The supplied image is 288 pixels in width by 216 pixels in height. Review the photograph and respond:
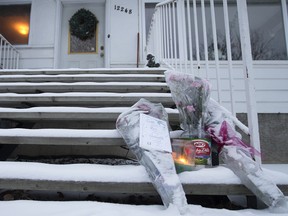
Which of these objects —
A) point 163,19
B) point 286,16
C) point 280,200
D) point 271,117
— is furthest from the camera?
point 286,16

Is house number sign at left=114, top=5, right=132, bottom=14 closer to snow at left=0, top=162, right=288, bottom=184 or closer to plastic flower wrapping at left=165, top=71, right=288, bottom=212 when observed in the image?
plastic flower wrapping at left=165, top=71, right=288, bottom=212

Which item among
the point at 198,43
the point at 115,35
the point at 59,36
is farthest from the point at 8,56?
the point at 198,43

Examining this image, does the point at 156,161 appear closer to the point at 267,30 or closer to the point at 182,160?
the point at 182,160

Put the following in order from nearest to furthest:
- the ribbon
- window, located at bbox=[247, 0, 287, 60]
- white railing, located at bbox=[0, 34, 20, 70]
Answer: the ribbon < window, located at bbox=[247, 0, 287, 60] < white railing, located at bbox=[0, 34, 20, 70]

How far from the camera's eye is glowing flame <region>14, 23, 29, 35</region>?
4.28m

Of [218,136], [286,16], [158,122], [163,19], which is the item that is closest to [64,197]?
[158,122]

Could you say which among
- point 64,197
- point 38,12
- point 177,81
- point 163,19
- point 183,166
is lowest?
point 64,197

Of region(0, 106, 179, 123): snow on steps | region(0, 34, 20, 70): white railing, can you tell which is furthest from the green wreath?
region(0, 106, 179, 123): snow on steps

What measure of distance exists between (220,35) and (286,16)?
109cm

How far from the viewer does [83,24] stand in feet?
13.9

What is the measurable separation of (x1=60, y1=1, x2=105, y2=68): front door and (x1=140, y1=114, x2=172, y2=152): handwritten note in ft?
11.6

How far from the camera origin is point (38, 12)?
4.27 metres

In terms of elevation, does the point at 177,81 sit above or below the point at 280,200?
above

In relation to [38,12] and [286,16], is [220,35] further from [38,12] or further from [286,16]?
[38,12]
